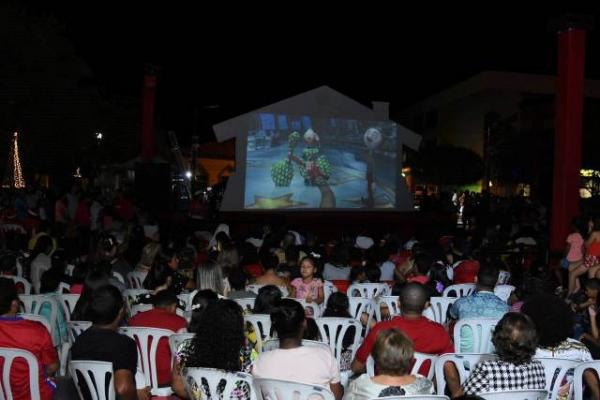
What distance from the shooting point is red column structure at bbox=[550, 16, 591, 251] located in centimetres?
1015

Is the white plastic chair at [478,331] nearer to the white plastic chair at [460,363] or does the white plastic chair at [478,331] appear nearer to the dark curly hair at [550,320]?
the dark curly hair at [550,320]

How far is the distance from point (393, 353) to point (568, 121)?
8414 mm

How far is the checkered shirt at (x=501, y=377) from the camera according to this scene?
3.07 meters

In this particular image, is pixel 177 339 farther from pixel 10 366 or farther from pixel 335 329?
pixel 335 329

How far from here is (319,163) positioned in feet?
58.9

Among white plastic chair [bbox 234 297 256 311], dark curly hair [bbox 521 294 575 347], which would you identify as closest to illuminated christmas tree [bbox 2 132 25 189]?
white plastic chair [bbox 234 297 256 311]

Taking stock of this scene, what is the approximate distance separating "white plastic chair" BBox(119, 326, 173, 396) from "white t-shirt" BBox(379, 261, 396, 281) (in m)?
3.81

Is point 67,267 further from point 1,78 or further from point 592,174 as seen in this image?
point 592,174

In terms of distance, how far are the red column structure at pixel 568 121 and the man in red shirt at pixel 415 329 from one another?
7141mm

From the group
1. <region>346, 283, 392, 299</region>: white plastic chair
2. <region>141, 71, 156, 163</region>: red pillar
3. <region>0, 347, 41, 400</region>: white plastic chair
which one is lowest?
<region>0, 347, 41, 400</region>: white plastic chair

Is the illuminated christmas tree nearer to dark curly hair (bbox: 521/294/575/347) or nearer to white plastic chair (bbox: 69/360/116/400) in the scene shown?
white plastic chair (bbox: 69/360/116/400)

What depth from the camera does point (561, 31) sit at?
33.6ft

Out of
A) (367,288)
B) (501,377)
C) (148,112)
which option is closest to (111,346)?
(501,377)

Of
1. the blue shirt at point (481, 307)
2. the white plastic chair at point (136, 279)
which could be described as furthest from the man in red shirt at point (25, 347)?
the white plastic chair at point (136, 279)
